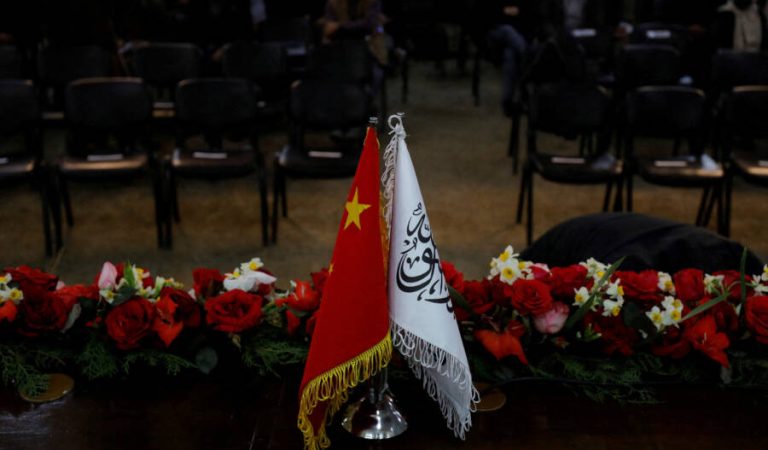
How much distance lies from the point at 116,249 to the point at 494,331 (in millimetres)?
3529

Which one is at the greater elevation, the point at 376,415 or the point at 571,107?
the point at 571,107

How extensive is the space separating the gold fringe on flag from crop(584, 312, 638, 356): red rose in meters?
0.68

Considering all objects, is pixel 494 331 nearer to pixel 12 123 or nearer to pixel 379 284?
pixel 379 284

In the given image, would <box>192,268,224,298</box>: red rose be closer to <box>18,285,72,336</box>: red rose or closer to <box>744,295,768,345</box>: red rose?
<box>18,285,72,336</box>: red rose

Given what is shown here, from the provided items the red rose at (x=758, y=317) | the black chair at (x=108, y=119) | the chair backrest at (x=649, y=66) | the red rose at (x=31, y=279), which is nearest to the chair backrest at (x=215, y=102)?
the black chair at (x=108, y=119)

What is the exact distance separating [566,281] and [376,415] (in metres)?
0.68

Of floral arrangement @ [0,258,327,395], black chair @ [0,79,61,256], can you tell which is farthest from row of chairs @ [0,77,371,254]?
floral arrangement @ [0,258,327,395]

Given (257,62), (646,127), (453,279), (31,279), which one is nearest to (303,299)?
(453,279)

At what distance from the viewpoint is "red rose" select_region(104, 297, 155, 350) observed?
2.20 m

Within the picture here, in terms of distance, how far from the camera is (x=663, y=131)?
5695 mm

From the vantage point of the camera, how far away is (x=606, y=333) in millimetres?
2230

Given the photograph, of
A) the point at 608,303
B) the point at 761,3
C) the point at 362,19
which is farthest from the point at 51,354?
the point at 761,3

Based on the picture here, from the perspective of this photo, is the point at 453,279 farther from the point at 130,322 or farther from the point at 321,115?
the point at 321,115

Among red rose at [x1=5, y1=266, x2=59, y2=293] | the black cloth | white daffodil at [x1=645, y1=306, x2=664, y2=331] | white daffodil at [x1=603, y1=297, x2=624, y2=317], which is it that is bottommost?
the black cloth
